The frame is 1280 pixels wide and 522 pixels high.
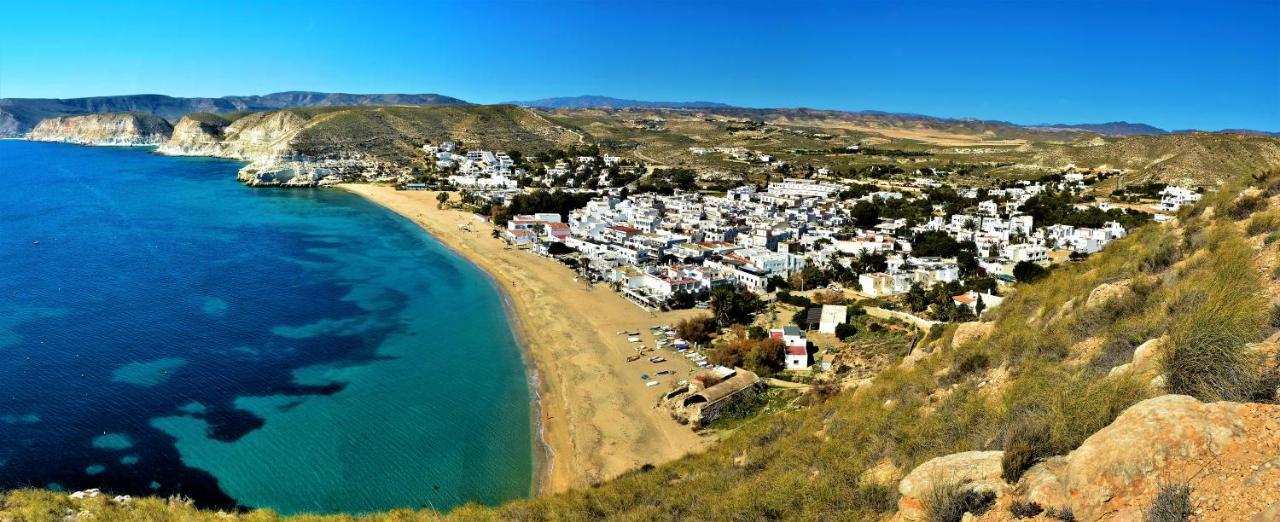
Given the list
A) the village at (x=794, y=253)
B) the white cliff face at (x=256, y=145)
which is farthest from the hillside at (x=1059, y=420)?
the white cliff face at (x=256, y=145)

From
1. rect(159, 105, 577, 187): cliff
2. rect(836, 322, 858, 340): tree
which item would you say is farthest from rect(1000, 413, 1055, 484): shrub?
rect(159, 105, 577, 187): cliff

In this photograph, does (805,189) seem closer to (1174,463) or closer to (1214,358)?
(1214,358)

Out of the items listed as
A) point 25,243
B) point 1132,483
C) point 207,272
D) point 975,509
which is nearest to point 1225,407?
point 1132,483

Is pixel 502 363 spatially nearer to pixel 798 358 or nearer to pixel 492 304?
pixel 492 304

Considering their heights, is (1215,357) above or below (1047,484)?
above

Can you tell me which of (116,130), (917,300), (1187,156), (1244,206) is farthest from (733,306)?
(116,130)

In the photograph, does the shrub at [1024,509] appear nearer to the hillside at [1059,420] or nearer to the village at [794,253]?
the hillside at [1059,420]
